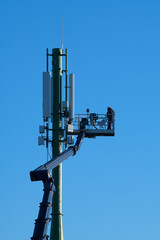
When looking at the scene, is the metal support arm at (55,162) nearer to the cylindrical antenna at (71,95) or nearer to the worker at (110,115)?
the cylindrical antenna at (71,95)

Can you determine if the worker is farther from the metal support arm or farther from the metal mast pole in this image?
the metal mast pole

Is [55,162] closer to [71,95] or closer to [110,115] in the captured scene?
[71,95]

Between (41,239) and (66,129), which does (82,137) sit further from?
(41,239)

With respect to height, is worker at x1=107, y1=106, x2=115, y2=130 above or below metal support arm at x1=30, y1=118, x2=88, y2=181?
above

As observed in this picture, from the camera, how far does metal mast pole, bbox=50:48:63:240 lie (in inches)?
3155

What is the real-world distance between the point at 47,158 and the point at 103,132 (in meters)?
5.88

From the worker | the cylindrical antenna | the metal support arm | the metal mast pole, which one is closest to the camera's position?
the metal support arm

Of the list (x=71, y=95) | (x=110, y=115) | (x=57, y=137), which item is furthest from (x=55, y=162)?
(x=110, y=115)

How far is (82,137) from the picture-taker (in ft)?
273

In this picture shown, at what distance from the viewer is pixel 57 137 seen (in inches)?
3255

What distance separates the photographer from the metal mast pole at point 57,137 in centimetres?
8012

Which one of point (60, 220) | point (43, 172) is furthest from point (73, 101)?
point (43, 172)

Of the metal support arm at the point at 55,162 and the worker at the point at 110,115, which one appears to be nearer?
the metal support arm at the point at 55,162

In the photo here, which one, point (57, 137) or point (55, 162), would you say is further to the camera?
point (57, 137)
